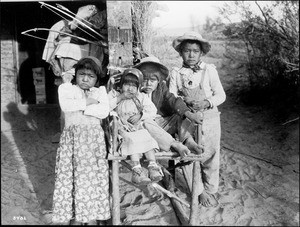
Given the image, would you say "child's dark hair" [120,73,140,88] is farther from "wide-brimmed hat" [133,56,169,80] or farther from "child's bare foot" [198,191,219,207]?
"child's bare foot" [198,191,219,207]

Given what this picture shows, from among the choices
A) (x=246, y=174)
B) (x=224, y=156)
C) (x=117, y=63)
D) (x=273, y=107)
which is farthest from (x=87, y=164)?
(x=273, y=107)

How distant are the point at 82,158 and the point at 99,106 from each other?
21.3 inches

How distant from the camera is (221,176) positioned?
5242mm

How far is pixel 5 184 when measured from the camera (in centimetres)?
497

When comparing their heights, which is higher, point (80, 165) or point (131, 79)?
point (131, 79)

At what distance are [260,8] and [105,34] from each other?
13.5ft

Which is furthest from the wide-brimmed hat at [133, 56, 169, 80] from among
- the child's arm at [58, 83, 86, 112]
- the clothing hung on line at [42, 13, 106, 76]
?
the clothing hung on line at [42, 13, 106, 76]

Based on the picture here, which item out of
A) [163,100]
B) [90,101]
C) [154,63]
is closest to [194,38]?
[154,63]

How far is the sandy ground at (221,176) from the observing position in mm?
3949

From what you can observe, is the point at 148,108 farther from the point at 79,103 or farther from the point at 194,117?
the point at 79,103

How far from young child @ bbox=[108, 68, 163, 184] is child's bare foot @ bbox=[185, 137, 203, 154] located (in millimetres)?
386

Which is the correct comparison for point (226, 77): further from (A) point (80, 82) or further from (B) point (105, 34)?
(A) point (80, 82)

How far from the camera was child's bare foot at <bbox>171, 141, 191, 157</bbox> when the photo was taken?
11.2 ft

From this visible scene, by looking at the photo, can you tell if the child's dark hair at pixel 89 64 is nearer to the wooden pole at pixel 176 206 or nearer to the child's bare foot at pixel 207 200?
the wooden pole at pixel 176 206
